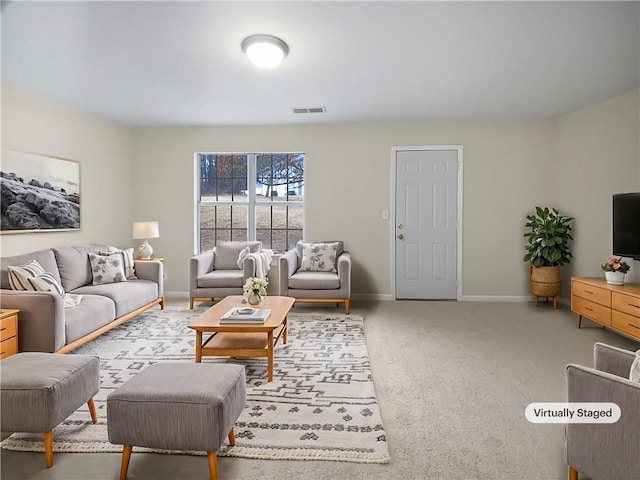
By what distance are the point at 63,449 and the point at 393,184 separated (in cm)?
477

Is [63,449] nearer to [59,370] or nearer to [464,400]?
[59,370]

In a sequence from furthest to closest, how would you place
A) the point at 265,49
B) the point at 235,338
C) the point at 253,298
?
1. the point at 253,298
2. the point at 235,338
3. the point at 265,49

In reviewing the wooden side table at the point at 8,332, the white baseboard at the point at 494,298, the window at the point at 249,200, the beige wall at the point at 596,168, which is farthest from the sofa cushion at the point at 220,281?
the beige wall at the point at 596,168

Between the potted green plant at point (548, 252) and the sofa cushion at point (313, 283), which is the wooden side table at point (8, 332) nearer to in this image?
the sofa cushion at point (313, 283)

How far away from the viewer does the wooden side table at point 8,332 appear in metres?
2.83

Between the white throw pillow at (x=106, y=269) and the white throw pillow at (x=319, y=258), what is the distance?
218 cm

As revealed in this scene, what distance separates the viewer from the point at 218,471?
1.92 metres

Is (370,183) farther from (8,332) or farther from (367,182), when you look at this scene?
(8,332)

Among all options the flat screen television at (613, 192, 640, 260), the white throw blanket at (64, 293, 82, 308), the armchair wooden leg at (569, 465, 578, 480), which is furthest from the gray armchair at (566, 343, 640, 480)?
the white throw blanket at (64, 293, 82, 308)

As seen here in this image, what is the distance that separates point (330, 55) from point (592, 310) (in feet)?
11.7

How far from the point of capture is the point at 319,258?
5480 mm

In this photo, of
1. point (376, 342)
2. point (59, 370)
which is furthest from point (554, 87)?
point (59, 370)

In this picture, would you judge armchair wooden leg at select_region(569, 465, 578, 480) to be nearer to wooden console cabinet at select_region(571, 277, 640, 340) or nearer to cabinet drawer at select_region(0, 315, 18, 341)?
wooden console cabinet at select_region(571, 277, 640, 340)

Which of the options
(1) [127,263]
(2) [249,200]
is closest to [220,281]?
(1) [127,263]
